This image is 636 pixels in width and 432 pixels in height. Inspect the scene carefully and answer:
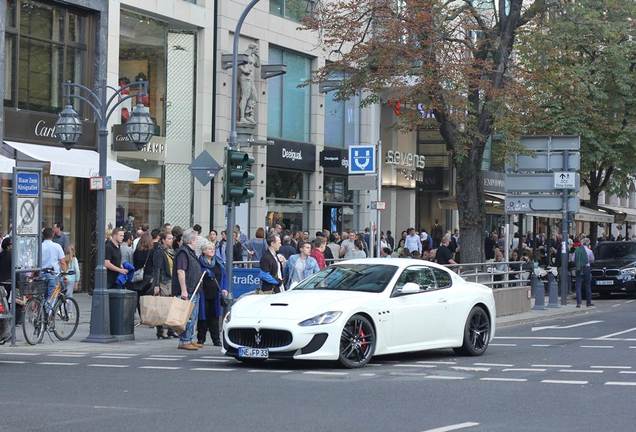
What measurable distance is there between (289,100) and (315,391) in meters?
28.3

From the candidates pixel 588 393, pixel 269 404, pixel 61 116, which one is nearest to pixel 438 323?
pixel 588 393

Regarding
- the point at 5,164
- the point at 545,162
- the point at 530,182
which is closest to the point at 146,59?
the point at 5,164

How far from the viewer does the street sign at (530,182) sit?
103ft

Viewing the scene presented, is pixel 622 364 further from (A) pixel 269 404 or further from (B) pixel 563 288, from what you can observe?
(B) pixel 563 288

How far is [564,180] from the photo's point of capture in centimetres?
3080

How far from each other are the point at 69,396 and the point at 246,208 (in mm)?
25540

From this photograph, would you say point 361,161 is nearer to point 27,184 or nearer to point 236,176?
point 236,176

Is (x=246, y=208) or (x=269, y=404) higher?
(x=246, y=208)

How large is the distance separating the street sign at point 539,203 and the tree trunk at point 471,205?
2.05m

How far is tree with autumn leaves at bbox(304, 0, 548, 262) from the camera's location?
2775cm

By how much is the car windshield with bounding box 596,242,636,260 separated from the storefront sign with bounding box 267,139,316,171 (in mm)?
9751

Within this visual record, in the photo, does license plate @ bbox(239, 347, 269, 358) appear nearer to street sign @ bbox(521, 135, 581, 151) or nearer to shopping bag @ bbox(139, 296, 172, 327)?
shopping bag @ bbox(139, 296, 172, 327)

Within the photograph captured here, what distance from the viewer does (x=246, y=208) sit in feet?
123

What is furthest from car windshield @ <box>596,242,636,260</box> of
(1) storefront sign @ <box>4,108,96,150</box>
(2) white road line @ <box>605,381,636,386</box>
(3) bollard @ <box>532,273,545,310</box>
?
(2) white road line @ <box>605,381,636,386</box>
